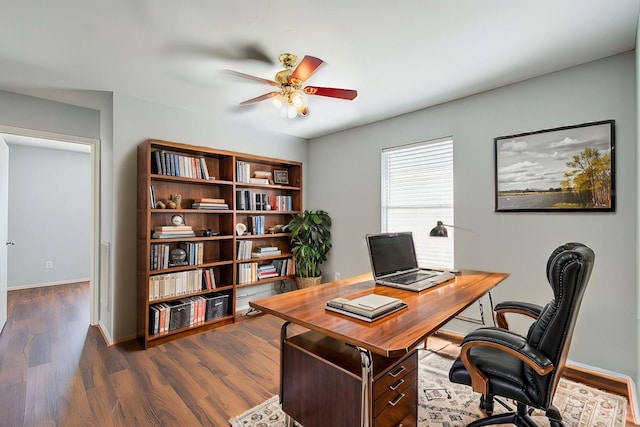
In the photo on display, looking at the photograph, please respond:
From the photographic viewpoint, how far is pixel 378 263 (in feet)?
6.97

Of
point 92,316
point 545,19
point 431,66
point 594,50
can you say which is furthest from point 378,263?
point 92,316

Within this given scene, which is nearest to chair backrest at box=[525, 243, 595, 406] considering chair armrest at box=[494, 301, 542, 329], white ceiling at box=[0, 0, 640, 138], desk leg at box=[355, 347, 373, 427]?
chair armrest at box=[494, 301, 542, 329]

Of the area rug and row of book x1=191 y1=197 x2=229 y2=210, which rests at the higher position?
row of book x1=191 y1=197 x2=229 y2=210

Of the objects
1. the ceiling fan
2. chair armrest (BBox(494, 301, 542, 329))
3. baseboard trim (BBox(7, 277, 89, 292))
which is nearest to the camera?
chair armrest (BBox(494, 301, 542, 329))

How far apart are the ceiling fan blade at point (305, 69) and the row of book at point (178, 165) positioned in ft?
5.38

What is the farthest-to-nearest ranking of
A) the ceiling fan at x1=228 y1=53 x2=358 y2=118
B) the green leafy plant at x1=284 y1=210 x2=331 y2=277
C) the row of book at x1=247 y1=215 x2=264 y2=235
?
1. the green leafy plant at x1=284 y1=210 x2=331 y2=277
2. the row of book at x1=247 y1=215 x2=264 y2=235
3. the ceiling fan at x1=228 y1=53 x2=358 y2=118

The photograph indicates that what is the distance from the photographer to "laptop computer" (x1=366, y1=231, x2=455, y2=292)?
6.77 feet

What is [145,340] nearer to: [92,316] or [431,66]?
[92,316]

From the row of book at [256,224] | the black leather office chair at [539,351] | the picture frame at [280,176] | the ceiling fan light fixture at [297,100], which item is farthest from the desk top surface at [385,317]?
the picture frame at [280,176]

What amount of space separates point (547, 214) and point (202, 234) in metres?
3.42

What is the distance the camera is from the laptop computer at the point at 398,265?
206 cm

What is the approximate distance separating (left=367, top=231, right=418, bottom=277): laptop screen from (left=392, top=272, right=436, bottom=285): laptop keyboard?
0.06m

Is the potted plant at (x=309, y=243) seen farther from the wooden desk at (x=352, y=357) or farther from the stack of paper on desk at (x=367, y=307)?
the stack of paper on desk at (x=367, y=307)

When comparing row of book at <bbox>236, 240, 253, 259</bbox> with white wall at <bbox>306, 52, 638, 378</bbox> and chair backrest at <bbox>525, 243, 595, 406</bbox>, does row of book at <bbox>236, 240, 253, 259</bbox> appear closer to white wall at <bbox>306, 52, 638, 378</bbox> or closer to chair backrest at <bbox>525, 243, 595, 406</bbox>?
white wall at <bbox>306, 52, 638, 378</bbox>
